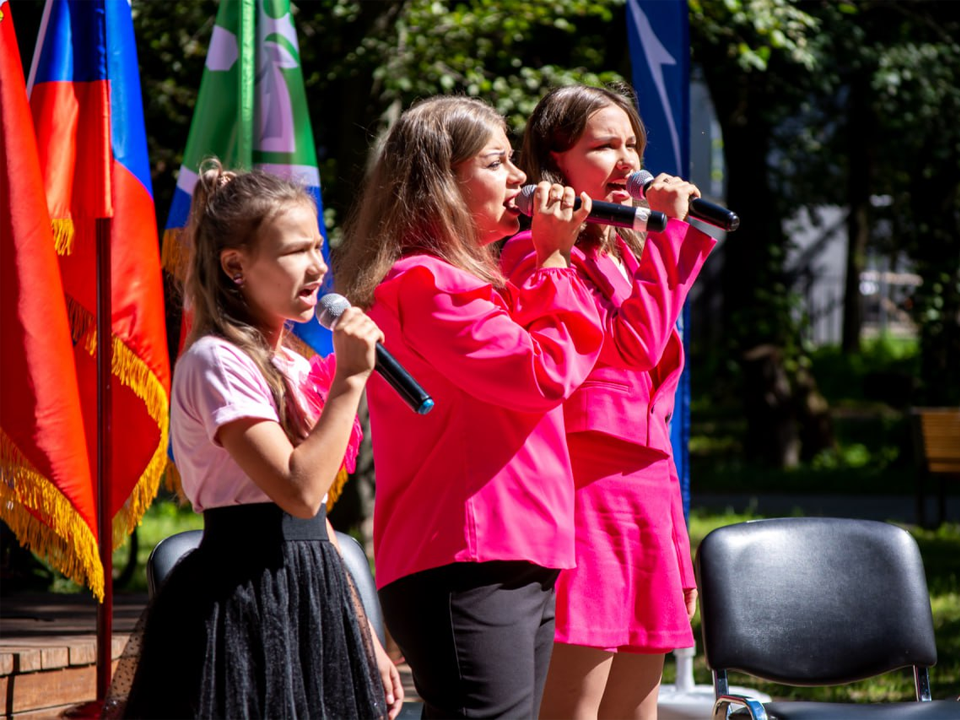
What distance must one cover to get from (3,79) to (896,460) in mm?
11407

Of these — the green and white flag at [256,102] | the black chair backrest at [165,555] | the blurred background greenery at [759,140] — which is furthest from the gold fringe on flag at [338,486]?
the black chair backrest at [165,555]

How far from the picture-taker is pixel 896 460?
43.1 feet

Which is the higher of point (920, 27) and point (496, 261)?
point (920, 27)

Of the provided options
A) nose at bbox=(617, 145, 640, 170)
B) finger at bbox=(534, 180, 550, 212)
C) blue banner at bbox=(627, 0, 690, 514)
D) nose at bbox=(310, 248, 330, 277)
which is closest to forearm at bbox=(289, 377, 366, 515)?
nose at bbox=(310, 248, 330, 277)

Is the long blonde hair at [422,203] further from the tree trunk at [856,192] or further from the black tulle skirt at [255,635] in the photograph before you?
the tree trunk at [856,192]

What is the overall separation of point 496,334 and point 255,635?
64 centimetres

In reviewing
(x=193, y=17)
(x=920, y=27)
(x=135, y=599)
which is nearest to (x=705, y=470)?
(x=920, y=27)

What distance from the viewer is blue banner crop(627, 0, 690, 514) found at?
170 inches

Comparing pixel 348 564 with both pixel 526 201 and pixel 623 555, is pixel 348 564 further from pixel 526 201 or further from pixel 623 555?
pixel 526 201

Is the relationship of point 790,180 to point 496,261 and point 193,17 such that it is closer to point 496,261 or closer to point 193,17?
point 193,17

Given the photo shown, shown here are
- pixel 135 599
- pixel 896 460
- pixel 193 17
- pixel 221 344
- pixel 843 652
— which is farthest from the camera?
pixel 896 460

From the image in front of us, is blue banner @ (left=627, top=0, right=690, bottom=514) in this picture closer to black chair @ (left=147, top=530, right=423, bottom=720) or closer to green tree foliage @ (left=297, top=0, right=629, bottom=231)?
black chair @ (left=147, top=530, right=423, bottom=720)

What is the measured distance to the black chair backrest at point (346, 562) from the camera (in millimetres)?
2688

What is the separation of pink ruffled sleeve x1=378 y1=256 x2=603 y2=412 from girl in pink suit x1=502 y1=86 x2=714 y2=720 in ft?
0.62
